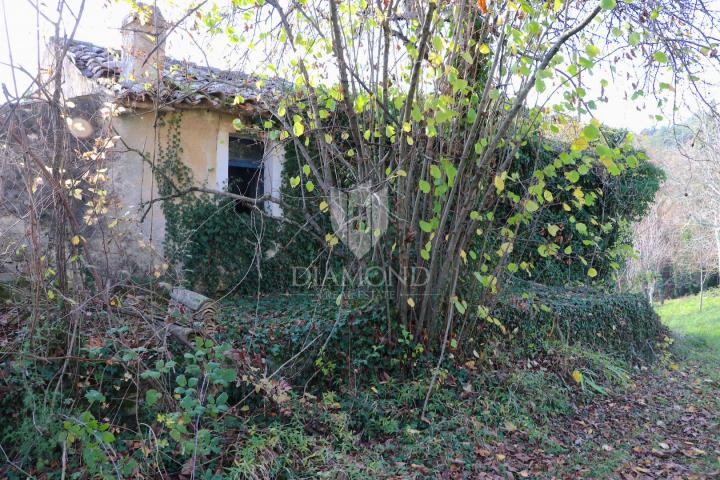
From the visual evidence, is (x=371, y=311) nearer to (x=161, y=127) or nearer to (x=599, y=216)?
(x=161, y=127)

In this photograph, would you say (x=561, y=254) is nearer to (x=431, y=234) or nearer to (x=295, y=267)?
(x=295, y=267)

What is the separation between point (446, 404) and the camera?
17.7 ft

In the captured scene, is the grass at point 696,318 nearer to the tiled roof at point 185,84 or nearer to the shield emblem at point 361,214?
the shield emblem at point 361,214

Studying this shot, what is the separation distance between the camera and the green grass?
A: 412 inches

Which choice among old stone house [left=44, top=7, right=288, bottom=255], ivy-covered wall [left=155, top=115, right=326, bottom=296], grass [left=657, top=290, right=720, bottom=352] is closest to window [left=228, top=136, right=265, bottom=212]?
old stone house [left=44, top=7, right=288, bottom=255]

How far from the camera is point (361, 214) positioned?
545 centimetres

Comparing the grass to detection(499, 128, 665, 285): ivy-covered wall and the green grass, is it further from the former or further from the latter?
detection(499, 128, 665, 285): ivy-covered wall

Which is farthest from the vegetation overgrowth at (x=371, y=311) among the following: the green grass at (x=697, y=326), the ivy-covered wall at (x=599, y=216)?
the ivy-covered wall at (x=599, y=216)

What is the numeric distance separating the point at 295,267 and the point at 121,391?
4.89 metres

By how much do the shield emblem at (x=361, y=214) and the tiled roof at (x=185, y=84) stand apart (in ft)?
4.72

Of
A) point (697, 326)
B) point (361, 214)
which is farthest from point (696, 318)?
point (361, 214)

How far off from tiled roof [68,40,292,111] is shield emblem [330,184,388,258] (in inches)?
56.6

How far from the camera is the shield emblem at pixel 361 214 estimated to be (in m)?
5.28

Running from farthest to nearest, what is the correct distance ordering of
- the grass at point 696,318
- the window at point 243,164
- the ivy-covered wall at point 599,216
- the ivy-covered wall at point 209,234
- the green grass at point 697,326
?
the grass at point 696,318 < the ivy-covered wall at point 599,216 < the green grass at point 697,326 < the window at point 243,164 < the ivy-covered wall at point 209,234
